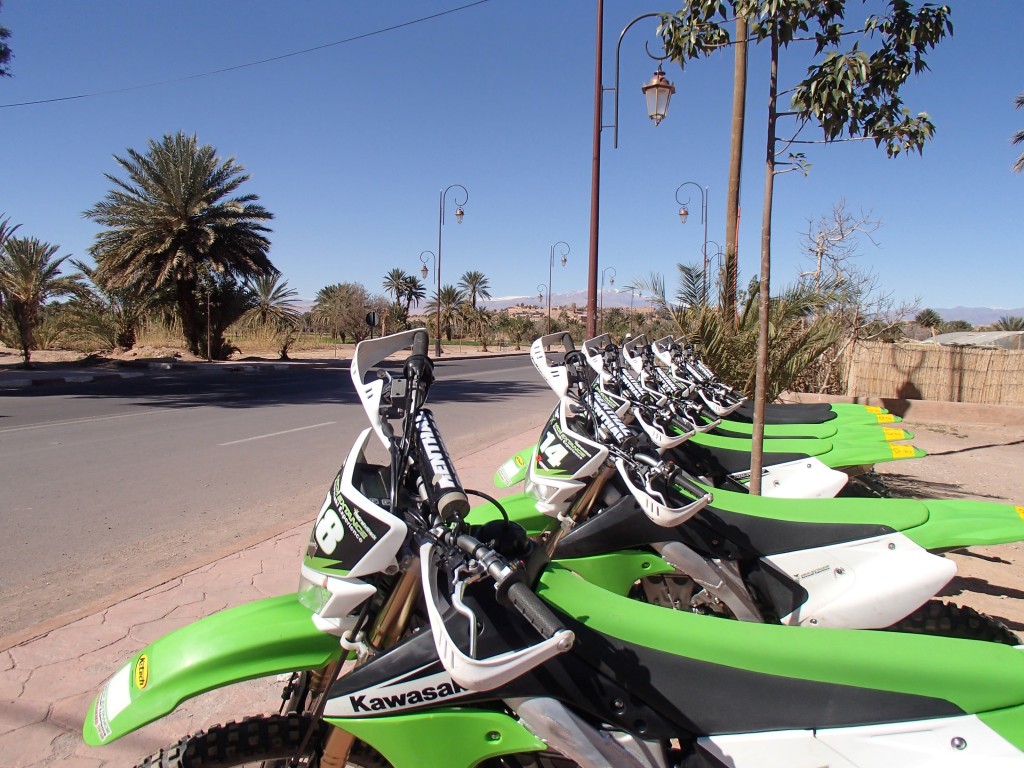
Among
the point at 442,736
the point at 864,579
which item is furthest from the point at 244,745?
the point at 864,579

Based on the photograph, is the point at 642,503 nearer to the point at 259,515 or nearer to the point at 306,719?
the point at 306,719

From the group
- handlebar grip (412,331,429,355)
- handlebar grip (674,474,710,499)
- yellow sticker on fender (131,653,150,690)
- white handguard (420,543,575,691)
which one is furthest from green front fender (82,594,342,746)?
handlebar grip (674,474,710,499)

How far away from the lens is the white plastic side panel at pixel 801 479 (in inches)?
165

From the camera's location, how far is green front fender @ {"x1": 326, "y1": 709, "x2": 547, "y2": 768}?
165 centimetres

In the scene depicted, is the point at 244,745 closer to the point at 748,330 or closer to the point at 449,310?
the point at 748,330

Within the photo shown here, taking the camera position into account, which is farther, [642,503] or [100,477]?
[100,477]

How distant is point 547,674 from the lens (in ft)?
5.40

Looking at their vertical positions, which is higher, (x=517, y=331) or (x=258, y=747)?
(x=517, y=331)

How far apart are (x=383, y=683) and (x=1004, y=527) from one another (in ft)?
8.03

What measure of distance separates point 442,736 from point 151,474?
22.1 ft

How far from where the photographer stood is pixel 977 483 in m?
7.86

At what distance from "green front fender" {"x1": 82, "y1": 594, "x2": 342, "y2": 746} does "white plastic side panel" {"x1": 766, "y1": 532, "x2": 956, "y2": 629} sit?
1738mm

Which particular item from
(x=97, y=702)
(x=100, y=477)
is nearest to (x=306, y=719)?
(x=97, y=702)

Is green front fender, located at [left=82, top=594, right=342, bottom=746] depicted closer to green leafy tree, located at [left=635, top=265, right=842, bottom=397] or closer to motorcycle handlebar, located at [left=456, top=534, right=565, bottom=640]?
motorcycle handlebar, located at [left=456, top=534, right=565, bottom=640]
